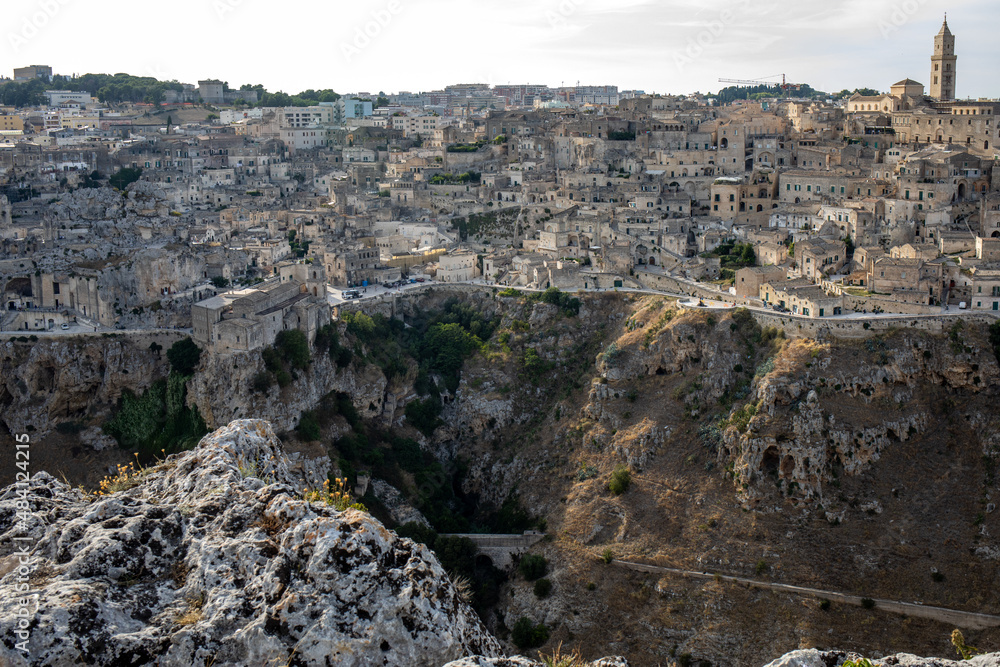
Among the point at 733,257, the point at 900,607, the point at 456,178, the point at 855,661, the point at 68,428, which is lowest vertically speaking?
the point at 900,607

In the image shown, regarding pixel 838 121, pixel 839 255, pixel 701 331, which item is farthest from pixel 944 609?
pixel 838 121

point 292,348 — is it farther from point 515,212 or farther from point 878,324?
point 878,324

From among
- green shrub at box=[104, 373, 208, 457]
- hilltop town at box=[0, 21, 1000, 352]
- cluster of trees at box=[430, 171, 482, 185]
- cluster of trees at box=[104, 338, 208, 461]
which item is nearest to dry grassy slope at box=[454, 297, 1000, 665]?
hilltop town at box=[0, 21, 1000, 352]

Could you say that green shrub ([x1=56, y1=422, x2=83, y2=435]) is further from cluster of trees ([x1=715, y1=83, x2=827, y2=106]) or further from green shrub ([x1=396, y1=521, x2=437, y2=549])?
cluster of trees ([x1=715, y1=83, x2=827, y2=106])

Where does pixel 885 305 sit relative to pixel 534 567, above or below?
above

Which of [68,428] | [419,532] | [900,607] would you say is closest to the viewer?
[900,607]

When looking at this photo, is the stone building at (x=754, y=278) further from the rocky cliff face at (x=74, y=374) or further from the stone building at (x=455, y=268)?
the rocky cliff face at (x=74, y=374)

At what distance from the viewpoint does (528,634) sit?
1241 inches

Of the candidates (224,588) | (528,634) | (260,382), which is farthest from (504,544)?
(224,588)

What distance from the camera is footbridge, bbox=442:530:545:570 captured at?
35.7 m

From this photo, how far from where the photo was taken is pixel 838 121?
60.4 meters

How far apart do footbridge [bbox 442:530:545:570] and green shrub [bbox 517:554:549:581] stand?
3.65 ft

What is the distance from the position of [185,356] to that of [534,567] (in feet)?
56.2

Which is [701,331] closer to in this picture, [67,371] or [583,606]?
[583,606]
